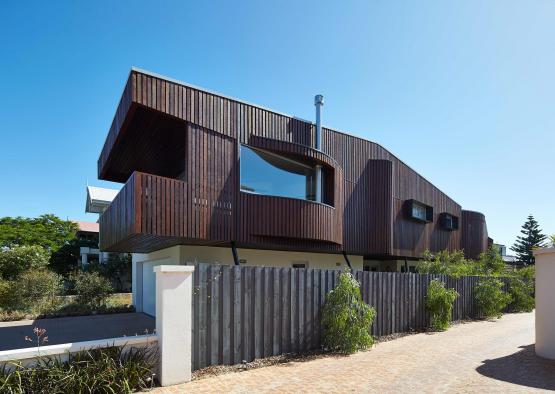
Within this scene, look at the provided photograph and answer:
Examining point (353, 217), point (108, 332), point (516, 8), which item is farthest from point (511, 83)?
point (108, 332)

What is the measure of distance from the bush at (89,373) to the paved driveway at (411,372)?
0.44m

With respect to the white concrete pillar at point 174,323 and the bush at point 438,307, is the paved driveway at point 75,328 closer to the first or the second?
the white concrete pillar at point 174,323

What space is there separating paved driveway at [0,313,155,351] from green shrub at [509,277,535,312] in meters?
14.5

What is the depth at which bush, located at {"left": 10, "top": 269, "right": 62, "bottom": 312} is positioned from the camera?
1636 cm

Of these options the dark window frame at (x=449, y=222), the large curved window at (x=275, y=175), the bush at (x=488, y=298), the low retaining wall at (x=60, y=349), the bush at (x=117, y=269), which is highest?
the large curved window at (x=275, y=175)

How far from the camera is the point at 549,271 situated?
25.7ft

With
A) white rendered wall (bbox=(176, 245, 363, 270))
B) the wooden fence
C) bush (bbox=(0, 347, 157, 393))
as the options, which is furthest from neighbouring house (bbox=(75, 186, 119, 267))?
bush (bbox=(0, 347, 157, 393))

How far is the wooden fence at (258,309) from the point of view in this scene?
6.36 meters

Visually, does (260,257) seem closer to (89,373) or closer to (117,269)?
(89,373)

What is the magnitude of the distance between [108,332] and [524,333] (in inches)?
465

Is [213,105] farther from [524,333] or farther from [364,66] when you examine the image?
[524,333]

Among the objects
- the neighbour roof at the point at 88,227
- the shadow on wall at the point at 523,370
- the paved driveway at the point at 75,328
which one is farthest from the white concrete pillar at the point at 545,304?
the neighbour roof at the point at 88,227

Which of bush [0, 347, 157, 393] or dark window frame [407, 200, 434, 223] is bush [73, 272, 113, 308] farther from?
dark window frame [407, 200, 434, 223]

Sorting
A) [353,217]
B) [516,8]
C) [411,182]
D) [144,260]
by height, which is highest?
[516,8]
